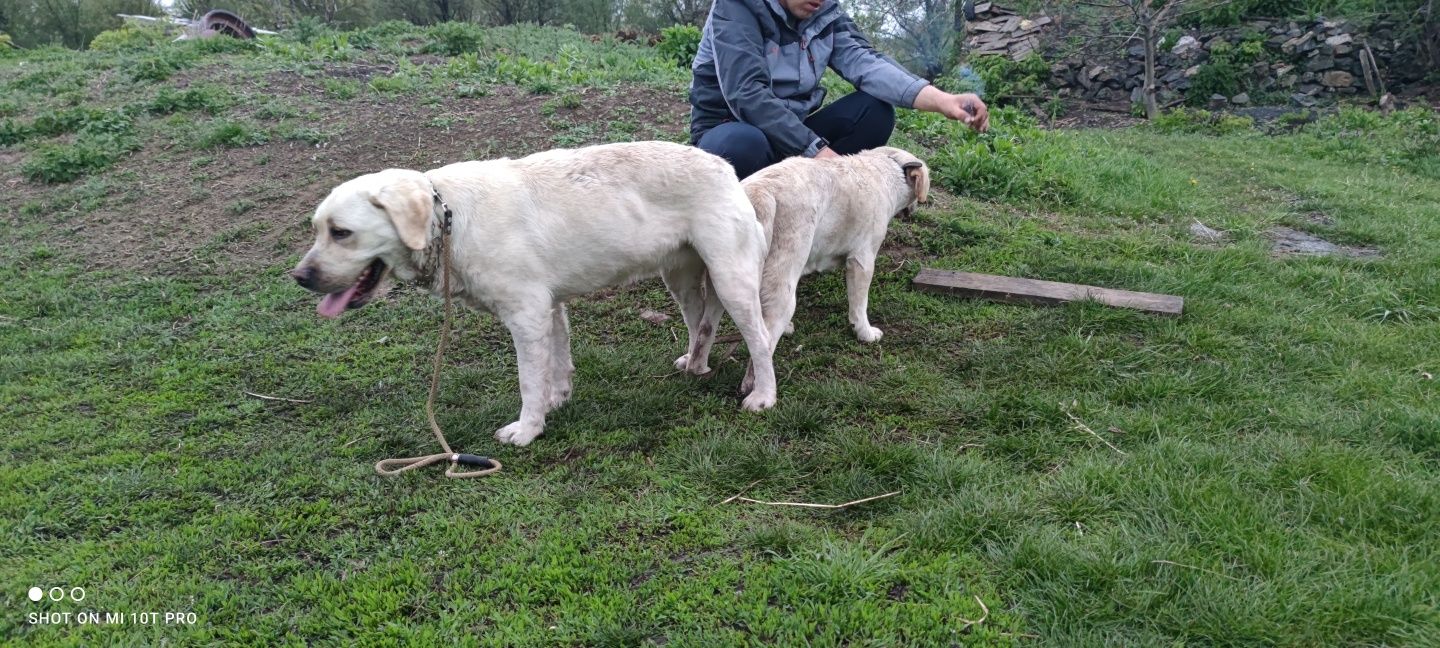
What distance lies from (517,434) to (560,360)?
1.74 feet

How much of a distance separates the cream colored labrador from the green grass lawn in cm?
36

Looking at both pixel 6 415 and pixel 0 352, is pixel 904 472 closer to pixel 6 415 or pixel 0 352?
pixel 6 415

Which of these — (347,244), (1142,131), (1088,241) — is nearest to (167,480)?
(347,244)

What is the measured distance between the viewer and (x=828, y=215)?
4.44 meters

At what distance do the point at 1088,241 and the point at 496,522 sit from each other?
481 cm

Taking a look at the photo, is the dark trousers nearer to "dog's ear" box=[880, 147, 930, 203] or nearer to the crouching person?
the crouching person

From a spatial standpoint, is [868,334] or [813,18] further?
[813,18]

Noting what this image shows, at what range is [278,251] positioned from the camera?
6.18m

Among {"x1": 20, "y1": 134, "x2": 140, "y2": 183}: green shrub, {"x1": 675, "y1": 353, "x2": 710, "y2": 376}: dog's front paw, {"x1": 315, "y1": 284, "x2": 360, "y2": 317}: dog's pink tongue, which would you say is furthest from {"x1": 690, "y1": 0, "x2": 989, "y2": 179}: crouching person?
{"x1": 20, "y1": 134, "x2": 140, "y2": 183}: green shrub

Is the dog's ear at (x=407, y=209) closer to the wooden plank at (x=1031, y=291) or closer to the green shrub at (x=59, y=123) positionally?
the wooden plank at (x=1031, y=291)

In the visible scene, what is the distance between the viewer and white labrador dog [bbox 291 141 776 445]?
3289 millimetres

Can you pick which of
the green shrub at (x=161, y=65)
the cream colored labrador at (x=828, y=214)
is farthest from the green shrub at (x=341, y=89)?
the cream colored labrador at (x=828, y=214)

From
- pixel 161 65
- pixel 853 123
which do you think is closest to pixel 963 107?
pixel 853 123

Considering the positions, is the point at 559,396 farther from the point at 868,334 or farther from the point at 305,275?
the point at 868,334
